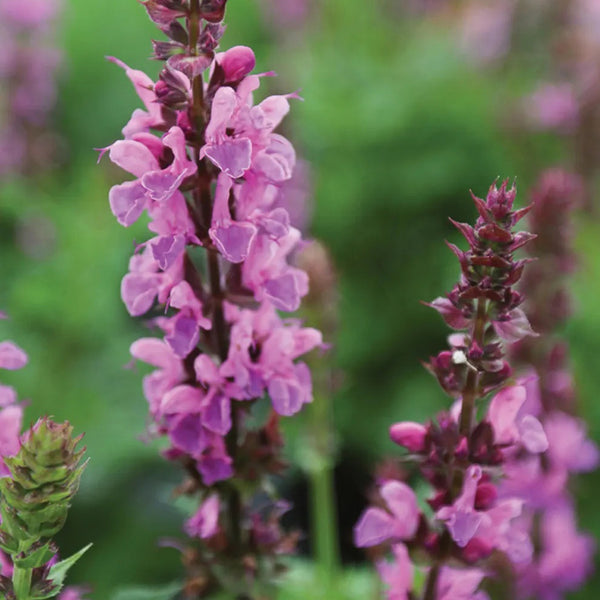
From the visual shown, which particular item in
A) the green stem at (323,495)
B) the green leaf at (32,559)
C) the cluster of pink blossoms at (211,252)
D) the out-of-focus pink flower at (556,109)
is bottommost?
the green stem at (323,495)

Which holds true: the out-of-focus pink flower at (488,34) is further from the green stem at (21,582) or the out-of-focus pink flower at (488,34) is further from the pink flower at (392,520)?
the green stem at (21,582)

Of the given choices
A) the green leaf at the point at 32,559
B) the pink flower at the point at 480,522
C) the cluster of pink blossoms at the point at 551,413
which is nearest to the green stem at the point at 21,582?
the green leaf at the point at 32,559

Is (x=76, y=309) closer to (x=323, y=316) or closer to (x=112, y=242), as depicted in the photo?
(x=112, y=242)

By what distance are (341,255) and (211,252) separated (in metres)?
2.41

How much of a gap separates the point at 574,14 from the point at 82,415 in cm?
267

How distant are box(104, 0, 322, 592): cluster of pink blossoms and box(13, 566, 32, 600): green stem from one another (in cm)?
24

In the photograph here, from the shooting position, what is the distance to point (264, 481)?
4.00 feet

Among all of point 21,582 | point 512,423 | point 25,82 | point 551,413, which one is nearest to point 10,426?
point 21,582

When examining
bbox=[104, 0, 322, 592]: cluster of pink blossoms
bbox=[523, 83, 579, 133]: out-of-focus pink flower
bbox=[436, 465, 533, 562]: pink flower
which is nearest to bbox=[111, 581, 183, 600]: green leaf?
bbox=[104, 0, 322, 592]: cluster of pink blossoms

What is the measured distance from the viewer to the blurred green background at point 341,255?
2555 millimetres

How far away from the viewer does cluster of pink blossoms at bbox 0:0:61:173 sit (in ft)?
11.4

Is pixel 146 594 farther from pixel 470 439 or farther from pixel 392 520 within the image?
pixel 470 439

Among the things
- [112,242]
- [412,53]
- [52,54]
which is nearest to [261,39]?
[412,53]

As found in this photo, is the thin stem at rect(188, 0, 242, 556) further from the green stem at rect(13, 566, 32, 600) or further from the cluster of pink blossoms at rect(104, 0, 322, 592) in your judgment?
the green stem at rect(13, 566, 32, 600)
